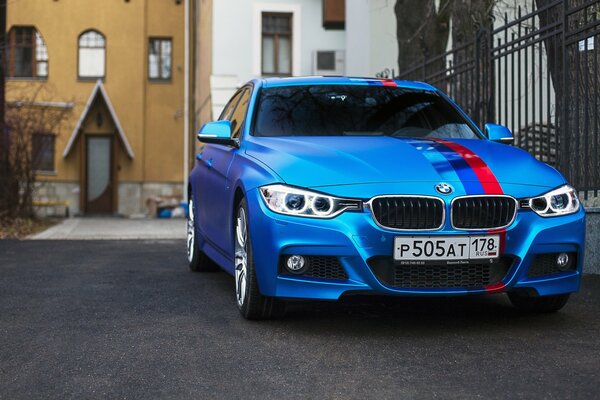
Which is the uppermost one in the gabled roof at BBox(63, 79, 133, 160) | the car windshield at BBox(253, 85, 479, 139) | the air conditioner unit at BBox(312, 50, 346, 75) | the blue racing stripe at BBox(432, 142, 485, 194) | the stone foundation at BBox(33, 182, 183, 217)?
the air conditioner unit at BBox(312, 50, 346, 75)

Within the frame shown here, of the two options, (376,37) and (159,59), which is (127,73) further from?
(376,37)

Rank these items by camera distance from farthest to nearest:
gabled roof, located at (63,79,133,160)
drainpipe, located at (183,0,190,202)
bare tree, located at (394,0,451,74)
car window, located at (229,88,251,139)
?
1. drainpipe, located at (183,0,190,202)
2. gabled roof, located at (63,79,133,160)
3. bare tree, located at (394,0,451,74)
4. car window, located at (229,88,251,139)

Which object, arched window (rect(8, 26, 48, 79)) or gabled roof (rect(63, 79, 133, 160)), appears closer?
gabled roof (rect(63, 79, 133, 160))

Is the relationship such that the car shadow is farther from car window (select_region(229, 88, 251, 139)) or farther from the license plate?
car window (select_region(229, 88, 251, 139))

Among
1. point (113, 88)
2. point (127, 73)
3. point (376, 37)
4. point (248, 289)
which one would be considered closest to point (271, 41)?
point (376, 37)

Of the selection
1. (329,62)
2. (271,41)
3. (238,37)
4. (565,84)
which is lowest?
(565,84)

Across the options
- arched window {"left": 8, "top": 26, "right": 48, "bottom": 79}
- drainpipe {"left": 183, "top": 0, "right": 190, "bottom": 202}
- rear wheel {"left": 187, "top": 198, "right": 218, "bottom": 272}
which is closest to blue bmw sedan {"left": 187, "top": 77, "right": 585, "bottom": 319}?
rear wheel {"left": 187, "top": 198, "right": 218, "bottom": 272}

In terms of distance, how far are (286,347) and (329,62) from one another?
21340 mm

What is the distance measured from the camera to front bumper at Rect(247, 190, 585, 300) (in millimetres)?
5266

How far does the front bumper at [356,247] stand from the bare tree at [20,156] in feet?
38.7

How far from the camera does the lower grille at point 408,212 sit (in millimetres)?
5293

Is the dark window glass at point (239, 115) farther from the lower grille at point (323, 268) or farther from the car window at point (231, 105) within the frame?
the lower grille at point (323, 268)

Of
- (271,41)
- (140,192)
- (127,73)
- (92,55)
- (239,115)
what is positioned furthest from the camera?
(140,192)

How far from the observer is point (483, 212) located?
5379 mm
